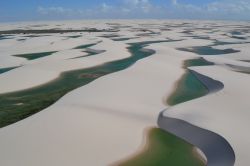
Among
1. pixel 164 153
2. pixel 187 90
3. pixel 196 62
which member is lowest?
pixel 196 62

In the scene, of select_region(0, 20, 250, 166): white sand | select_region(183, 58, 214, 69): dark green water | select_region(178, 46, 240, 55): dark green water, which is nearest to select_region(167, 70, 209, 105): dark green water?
select_region(0, 20, 250, 166): white sand

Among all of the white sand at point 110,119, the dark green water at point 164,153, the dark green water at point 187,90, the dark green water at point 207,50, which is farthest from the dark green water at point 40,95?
the dark green water at point 207,50

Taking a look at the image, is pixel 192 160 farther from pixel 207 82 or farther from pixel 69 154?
pixel 207 82

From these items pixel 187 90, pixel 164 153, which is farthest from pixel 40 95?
pixel 164 153

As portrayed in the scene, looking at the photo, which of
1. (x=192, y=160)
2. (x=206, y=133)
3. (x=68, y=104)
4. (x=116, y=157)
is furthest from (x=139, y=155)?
(x=68, y=104)

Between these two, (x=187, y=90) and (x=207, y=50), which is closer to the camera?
(x=187, y=90)

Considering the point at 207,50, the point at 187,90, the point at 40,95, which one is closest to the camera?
the point at 40,95

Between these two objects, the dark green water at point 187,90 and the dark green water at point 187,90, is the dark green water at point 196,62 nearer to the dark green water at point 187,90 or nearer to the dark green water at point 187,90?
the dark green water at point 187,90

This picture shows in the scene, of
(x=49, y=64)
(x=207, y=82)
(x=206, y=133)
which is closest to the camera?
(x=206, y=133)

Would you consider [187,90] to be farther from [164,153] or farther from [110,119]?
[164,153]
